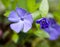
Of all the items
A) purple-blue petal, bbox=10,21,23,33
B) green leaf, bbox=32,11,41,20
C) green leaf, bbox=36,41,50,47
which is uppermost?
green leaf, bbox=32,11,41,20

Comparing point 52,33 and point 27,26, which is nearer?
point 27,26

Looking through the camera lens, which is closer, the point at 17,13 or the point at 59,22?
the point at 17,13

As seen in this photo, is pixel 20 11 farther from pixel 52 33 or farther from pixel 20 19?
pixel 52 33

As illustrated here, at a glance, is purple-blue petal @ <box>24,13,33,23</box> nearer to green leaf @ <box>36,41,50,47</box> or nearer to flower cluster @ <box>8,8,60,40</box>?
flower cluster @ <box>8,8,60,40</box>

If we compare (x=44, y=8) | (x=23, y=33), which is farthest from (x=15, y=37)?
(x=44, y=8)

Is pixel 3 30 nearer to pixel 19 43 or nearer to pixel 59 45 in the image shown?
pixel 19 43

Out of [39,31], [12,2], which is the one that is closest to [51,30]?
[39,31]

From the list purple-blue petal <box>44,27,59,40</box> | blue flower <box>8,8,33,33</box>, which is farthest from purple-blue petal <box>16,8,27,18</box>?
purple-blue petal <box>44,27,59,40</box>

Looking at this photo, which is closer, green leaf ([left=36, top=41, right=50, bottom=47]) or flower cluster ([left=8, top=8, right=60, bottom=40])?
flower cluster ([left=8, top=8, right=60, bottom=40])

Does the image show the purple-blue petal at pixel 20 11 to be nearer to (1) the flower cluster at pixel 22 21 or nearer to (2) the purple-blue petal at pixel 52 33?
(1) the flower cluster at pixel 22 21
